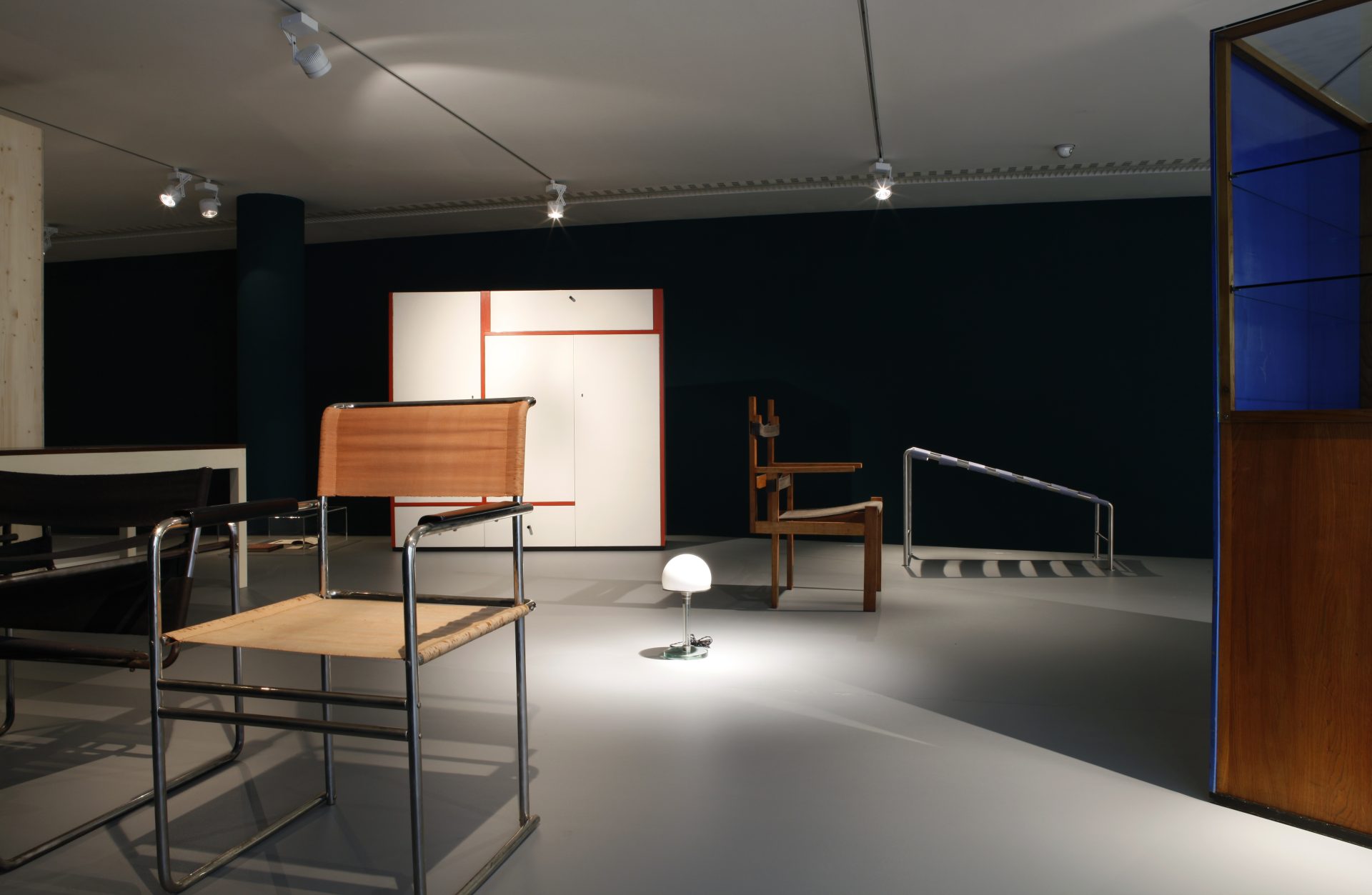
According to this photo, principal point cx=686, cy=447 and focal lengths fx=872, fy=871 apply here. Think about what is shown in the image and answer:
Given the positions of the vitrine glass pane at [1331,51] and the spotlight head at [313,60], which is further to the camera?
the spotlight head at [313,60]

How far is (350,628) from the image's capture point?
176cm

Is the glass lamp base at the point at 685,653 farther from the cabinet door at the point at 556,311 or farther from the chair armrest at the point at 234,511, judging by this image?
the cabinet door at the point at 556,311

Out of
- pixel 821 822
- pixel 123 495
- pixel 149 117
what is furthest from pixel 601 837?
pixel 149 117

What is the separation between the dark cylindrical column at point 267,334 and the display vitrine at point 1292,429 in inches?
239

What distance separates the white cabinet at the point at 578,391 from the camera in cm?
644

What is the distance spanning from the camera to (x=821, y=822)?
1961 mm

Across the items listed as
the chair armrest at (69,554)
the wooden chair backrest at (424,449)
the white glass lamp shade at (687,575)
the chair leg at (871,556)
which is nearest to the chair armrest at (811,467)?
the chair leg at (871,556)

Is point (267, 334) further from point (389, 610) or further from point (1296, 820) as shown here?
point (1296, 820)

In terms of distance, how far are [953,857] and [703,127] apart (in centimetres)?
432

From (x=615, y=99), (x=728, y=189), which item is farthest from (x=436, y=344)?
(x=615, y=99)

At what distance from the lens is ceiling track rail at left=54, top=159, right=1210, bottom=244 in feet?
19.2

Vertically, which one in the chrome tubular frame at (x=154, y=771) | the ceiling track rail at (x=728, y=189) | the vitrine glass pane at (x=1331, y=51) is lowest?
the chrome tubular frame at (x=154, y=771)

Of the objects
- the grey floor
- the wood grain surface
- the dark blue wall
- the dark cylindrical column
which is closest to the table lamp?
the grey floor

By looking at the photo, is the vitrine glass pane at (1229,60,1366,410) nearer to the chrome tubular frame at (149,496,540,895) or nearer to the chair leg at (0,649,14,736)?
the chrome tubular frame at (149,496,540,895)
